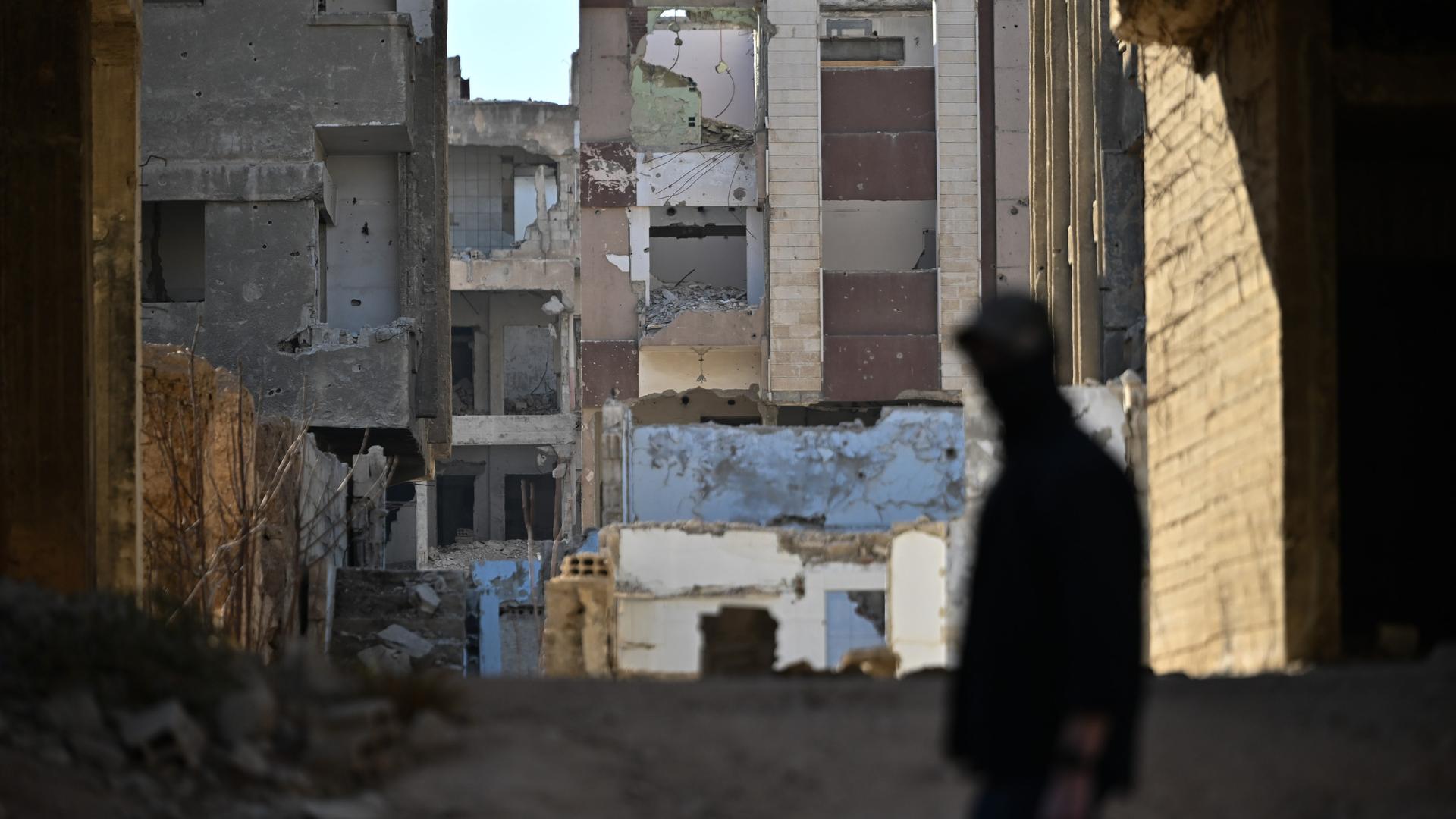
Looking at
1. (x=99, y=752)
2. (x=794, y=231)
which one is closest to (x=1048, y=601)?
(x=99, y=752)

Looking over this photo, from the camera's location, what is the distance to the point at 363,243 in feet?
102

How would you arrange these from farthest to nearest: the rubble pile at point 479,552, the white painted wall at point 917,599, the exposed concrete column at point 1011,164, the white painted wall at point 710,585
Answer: the rubble pile at point 479,552 → the exposed concrete column at point 1011,164 → the white painted wall at point 710,585 → the white painted wall at point 917,599

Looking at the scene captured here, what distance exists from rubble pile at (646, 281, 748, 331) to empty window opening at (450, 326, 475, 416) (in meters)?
12.4

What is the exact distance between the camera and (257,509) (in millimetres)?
16547

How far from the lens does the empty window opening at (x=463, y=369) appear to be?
186 ft

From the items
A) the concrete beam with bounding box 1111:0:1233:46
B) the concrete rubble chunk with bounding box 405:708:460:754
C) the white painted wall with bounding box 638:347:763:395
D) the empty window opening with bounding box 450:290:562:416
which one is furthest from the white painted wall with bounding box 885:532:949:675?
the empty window opening with bounding box 450:290:562:416

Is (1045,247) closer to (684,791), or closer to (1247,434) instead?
(1247,434)

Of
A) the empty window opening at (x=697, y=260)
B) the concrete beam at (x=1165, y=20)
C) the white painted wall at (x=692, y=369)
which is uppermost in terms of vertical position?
the empty window opening at (x=697, y=260)

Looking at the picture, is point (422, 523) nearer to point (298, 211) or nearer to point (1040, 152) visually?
point (298, 211)

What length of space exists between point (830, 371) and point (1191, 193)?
32.4 m

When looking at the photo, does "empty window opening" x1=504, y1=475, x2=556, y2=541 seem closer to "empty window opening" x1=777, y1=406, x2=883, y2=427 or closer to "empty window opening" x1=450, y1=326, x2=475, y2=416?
"empty window opening" x1=450, y1=326, x2=475, y2=416

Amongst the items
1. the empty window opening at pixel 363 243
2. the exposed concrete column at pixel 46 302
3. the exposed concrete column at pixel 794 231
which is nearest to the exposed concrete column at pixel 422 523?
the exposed concrete column at pixel 794 231

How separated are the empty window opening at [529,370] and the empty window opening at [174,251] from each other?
88.4 ft

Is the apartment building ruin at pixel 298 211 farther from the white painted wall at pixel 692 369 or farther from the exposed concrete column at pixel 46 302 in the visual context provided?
the exposed concrete column at pixel 46 302
